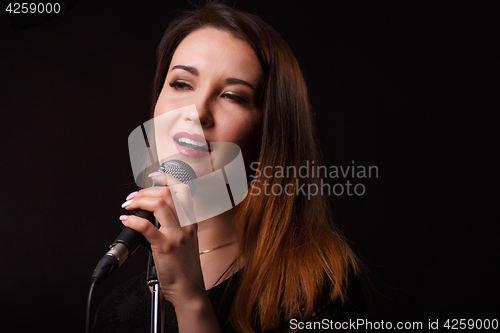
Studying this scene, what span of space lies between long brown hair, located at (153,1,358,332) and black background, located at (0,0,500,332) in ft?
2.14

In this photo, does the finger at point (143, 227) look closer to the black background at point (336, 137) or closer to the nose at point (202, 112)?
the nose at point (202, 112)

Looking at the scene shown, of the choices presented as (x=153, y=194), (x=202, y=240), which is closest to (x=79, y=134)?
(x=202, y=240)

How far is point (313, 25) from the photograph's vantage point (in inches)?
83.1

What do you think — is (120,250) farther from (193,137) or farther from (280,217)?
(280,217)

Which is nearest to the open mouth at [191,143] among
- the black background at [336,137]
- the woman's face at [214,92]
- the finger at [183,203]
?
the woman's face at [214,92]

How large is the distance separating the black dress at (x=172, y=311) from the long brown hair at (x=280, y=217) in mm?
36

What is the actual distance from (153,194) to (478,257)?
168cm

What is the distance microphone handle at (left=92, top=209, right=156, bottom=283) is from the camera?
732 millimetres

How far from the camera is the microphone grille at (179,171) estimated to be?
988 millimetres

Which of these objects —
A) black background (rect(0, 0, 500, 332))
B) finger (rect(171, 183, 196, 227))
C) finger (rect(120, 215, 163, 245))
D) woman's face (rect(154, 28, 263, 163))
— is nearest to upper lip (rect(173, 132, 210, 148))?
woman's face (rect(154, 28, 263, 163))

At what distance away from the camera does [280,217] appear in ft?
4.44

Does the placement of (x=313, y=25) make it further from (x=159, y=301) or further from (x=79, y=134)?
(x=159, y=301)

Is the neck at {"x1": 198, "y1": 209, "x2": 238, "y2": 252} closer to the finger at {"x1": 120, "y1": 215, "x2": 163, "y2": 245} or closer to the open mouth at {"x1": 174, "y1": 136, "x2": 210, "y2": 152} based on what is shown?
the open mouth at {"x1": 174, "y1": 136, "x2": 210, "y2": 152}

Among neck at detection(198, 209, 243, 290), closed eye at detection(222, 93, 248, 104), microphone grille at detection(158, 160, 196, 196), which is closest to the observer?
microphone grille at detection(158, 160, 196, 196)
